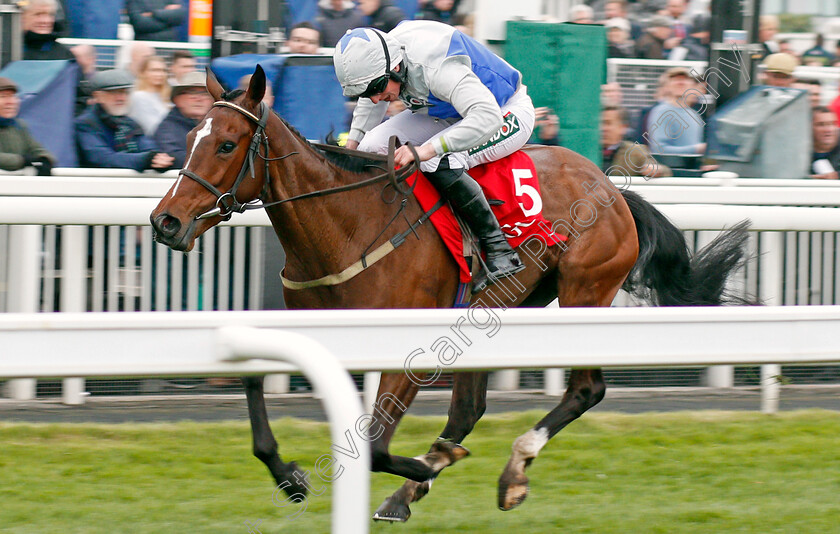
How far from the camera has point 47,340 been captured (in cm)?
180

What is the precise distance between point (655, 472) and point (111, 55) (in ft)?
11.5

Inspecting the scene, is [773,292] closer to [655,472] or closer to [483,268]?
[655,472]

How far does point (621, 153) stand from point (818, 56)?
3.05 m

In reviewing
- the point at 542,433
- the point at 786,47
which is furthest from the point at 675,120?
the point at 542,433

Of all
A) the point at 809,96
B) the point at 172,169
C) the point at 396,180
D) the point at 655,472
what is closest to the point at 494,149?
the point at 396,180

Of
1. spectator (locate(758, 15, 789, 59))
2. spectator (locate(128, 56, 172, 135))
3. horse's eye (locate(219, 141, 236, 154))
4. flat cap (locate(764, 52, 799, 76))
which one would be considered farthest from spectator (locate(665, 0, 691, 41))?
horse's eye (locate(219, 141, 236, 154))

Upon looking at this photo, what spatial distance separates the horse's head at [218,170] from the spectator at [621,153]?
9.38 feet

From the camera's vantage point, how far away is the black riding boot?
12.4 ft

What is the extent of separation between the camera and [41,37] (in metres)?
5.53

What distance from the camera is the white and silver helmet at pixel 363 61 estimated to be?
11.6 feet

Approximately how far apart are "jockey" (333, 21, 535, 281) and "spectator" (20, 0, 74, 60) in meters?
2.16

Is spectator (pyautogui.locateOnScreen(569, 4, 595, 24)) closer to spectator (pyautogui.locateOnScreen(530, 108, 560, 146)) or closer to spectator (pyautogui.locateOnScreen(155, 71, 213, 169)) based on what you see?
spectator (pyautogui.locateOnScreen(530, 108, 560, 146))

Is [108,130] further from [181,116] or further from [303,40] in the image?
[303,40]

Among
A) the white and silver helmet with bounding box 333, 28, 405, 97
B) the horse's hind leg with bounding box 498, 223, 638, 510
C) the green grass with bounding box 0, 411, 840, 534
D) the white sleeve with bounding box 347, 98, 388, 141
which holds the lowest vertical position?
the green grass with bounding box 0, 411, 840, 534
